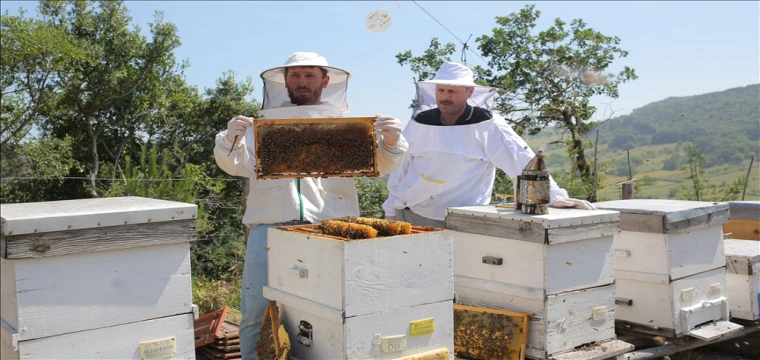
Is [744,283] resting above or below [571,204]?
below

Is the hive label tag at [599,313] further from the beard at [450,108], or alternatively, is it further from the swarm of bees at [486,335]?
the beard at [450,108]

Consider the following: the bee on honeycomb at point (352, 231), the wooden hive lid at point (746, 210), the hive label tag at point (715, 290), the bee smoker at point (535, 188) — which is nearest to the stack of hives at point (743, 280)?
the hive label tag at point (715, 290)

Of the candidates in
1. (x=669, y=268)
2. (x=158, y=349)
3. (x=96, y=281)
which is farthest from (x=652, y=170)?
(x=96, y=281)

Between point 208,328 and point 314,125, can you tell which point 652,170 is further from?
point 314,125

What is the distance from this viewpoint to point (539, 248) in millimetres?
3484

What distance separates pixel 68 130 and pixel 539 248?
443 inches

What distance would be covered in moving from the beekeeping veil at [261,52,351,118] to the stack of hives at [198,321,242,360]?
1.97 meters

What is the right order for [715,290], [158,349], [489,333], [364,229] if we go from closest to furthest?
[158,349], [364,229], [489,333], [715,290]

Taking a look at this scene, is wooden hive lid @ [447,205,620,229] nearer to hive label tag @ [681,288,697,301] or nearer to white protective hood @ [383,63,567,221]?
white protective hood @ [383,63,567,221]

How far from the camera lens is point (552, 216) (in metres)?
3.52

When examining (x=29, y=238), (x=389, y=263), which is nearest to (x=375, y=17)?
(x=389, y=263)

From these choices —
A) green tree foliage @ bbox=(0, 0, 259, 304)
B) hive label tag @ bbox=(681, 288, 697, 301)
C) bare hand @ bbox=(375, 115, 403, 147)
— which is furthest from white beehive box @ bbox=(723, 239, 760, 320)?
green tree foliage @ bbox=(0, 0, 259, 304)

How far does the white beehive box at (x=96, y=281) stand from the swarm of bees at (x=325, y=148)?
2.56ft

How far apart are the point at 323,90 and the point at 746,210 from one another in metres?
4.29
